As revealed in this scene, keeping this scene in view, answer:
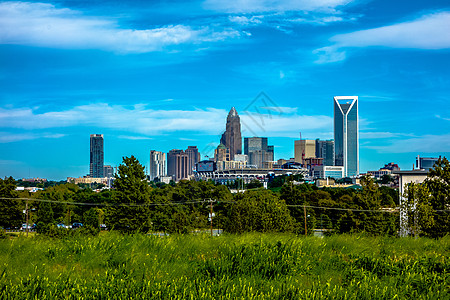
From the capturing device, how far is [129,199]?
39000 mm

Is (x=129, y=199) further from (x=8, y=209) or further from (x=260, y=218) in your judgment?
(x=260, y=218)

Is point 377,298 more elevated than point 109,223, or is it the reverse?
point 377,298

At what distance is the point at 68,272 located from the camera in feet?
21.8

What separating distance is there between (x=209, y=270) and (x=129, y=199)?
3334cm

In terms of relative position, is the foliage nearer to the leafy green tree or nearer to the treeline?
the treeline

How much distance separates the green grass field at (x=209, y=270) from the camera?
559 centimetres

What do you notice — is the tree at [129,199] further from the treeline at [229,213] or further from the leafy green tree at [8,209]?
the leafy green tree at [8,209]

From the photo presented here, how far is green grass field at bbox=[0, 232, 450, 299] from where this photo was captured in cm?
559

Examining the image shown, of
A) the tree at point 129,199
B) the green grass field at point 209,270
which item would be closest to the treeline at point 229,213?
the tree at point 129,199

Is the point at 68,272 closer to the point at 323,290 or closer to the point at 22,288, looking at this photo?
the point at 22,288

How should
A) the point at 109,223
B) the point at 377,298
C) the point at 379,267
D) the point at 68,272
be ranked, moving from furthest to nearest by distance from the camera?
the point at 109,223 < the point at 379,267 < the point at 68,272 < the point at 377,298

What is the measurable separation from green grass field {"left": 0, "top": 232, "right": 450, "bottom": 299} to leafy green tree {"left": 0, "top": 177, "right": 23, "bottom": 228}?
122 feet

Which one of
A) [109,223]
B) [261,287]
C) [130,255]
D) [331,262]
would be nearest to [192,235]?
[130,255]

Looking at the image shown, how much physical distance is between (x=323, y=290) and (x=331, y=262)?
2122 millimetres
